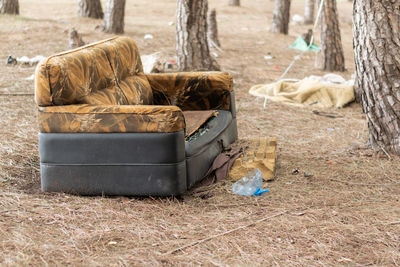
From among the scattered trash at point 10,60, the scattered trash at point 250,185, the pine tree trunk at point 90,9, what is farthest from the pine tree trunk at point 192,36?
the pine tree trunk at point 90,9

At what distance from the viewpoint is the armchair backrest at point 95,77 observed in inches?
140

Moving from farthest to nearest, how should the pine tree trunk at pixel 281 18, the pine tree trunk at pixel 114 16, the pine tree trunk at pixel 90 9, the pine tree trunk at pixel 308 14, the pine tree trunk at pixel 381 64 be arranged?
1. the pine tree trunk at pixel 308 14
2. the pine tree trunk at pixel 281 18
3. the pine tree trunk at pixel 90 9
4. the pine tree trunk at pixel 114 16
5. the pine tree trunk at pixel 381 64

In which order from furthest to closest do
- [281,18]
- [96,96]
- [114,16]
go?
1. [281,18]
2. [114,16]
3. [96,96]

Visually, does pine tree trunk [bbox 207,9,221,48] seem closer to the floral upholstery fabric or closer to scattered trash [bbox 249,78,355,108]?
scattered trash [bbox 249,78,355,108]

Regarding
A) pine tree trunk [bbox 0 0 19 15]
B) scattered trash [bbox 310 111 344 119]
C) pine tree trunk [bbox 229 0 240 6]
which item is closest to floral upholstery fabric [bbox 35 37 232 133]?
scattered trash [bbox 310 111 344 119]

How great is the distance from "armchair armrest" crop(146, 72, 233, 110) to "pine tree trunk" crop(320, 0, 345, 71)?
14.2 feet

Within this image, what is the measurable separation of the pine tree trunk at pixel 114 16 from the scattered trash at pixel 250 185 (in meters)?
7.40

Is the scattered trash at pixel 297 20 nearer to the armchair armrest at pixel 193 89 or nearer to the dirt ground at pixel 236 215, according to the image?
the dirt ground at pixel 236 215

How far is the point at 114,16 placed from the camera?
1068cm

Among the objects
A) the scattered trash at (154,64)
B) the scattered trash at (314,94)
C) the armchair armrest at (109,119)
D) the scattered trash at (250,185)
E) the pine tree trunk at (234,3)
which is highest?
the armchair armrest at (109,119)

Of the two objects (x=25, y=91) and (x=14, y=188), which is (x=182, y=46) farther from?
(x=14, y=188)

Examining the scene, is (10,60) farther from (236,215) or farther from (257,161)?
(236,215)

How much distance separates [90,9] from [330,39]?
234 inches

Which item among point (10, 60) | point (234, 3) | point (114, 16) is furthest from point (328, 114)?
point (234, 3)
